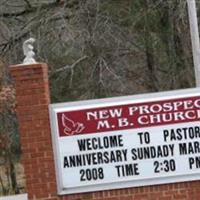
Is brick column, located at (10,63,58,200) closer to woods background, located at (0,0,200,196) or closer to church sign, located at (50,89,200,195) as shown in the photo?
church sign, located at (50,89,200,195)

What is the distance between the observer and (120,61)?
20.3 metres

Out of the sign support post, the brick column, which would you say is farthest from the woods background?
the brick column

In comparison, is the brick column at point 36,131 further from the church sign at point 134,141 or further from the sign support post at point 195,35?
the sign support post at point 195,35

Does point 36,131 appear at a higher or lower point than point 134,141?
higher

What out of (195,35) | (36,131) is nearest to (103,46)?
(195,35)

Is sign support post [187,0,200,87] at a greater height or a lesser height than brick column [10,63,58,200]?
greater

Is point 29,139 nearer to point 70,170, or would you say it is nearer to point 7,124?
point 70,170

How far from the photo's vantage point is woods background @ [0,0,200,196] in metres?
19.5

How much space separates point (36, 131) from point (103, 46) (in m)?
9.82

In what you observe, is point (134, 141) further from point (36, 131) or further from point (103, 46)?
point (103, 46)

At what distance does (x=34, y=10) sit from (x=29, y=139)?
471 inches

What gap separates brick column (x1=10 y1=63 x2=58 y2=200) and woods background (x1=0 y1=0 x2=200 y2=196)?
29.8 ft

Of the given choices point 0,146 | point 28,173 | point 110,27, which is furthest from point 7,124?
point 28,173

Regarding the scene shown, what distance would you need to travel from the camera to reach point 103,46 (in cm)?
1962
